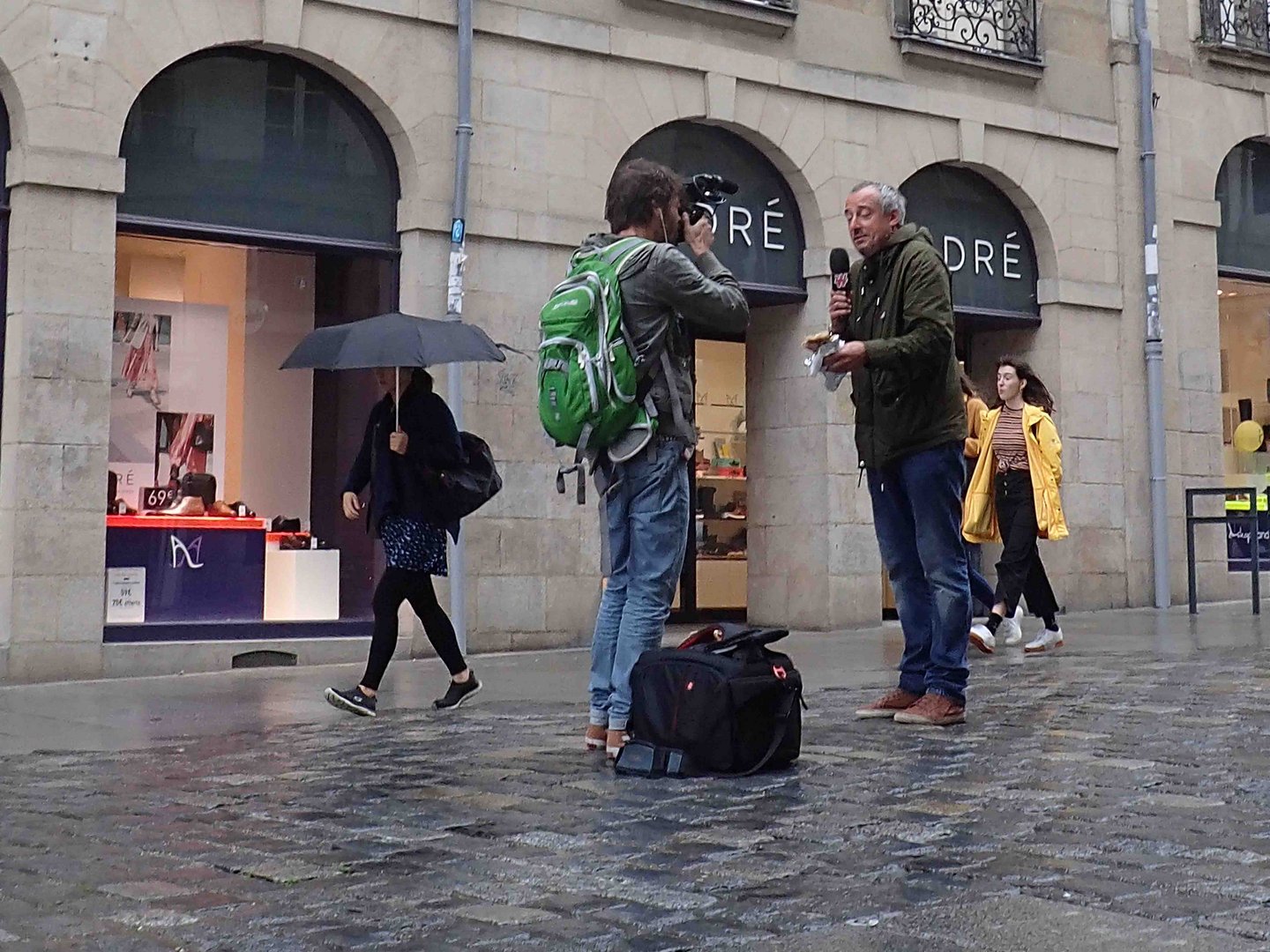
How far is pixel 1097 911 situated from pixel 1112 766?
2320mm

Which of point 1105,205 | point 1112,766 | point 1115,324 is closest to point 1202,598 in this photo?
point 1115,324

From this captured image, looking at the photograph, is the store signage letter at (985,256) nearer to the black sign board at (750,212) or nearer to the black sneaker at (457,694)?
the black sign board at (750,212)

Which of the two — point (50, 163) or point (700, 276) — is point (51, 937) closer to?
point (700, 276)

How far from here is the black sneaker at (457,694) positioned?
8773mm

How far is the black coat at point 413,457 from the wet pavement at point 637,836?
103cm

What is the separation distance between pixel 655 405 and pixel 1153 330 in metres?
11.4

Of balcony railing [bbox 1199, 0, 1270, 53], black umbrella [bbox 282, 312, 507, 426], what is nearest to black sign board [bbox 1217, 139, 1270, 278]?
balcony railing [bbox 1199, 0, 1270, 53]

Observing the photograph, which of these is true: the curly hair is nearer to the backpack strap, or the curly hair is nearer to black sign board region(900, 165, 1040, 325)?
the backpack strap

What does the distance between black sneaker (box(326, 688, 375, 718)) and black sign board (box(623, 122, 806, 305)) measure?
6553 millimetres

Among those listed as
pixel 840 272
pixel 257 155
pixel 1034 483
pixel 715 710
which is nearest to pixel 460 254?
pixel 257 155

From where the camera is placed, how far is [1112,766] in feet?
19.7

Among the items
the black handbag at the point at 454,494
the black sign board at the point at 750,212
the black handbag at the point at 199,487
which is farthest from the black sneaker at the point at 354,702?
the black sign board at the point at 750,212

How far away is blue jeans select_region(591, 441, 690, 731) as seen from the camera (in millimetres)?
6254

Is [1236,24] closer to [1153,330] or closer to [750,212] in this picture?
[1153,330]
